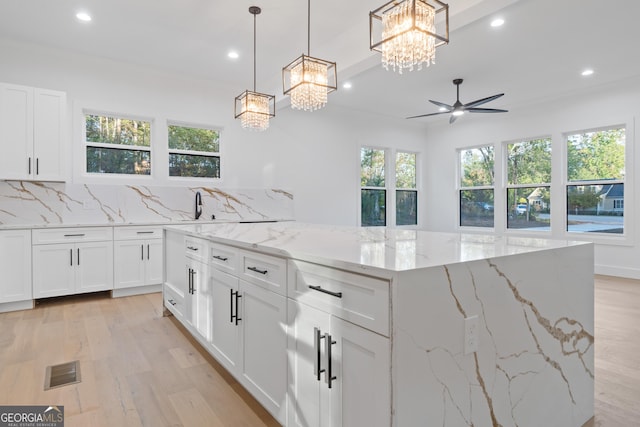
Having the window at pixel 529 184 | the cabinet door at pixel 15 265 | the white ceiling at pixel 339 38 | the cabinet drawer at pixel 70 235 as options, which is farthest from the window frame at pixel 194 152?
the window at pixel 529 184

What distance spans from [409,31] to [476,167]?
19.4 feet

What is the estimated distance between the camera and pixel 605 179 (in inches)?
220

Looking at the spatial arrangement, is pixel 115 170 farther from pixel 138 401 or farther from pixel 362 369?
pixel 362 369

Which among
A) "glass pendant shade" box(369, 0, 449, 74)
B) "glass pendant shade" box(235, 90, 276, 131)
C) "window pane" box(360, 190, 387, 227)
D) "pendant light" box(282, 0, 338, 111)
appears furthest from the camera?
"window pane" box(360, 190, 387, 227)

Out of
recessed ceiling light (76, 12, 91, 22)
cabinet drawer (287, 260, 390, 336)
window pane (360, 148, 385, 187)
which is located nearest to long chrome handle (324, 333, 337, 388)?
cabinet drawer (287, 260, 390, 336)

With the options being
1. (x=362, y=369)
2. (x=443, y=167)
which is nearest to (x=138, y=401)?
(x=362, y=369)

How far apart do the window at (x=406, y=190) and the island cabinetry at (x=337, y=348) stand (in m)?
6.59

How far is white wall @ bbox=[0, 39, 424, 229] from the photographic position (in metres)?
4.41

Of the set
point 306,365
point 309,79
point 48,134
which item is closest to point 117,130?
point 48,134

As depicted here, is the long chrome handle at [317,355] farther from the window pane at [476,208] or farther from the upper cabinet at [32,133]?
the window pane at [476,208]

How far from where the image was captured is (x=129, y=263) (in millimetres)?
4305

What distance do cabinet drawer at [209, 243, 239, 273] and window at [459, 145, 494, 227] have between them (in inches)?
249

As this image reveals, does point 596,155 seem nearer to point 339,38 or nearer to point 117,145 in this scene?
point 339,38

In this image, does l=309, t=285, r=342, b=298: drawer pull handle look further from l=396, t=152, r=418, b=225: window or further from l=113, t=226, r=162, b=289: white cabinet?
l=396, t=152, r=418, b=225: window
